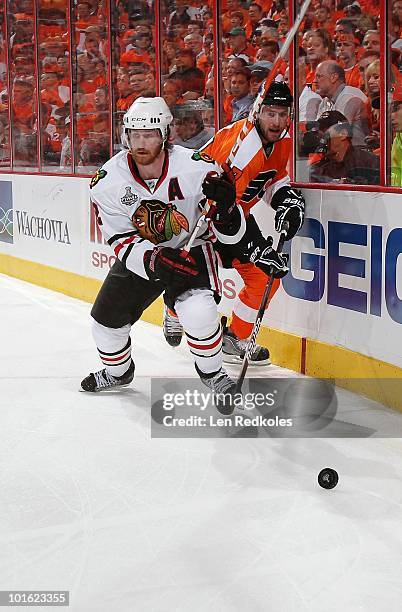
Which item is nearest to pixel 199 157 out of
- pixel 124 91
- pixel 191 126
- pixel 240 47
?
pixel 240 47

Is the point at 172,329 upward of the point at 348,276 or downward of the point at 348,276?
downward

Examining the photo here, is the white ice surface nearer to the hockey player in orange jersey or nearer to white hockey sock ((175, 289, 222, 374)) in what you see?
white hockey sock ((175, 289, 222, 374))

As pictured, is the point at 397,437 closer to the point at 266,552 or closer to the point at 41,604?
the point at 266,552

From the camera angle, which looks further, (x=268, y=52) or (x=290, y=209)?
(x=268, y=52)

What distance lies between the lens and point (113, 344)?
3816 mm

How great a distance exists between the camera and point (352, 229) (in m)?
3.81

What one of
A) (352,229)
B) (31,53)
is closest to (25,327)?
(352,229)

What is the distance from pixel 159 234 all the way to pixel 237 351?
0.89 m

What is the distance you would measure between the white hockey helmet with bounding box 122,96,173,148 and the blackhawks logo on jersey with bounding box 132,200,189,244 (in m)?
0.25

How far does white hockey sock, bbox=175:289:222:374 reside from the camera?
3480 mm

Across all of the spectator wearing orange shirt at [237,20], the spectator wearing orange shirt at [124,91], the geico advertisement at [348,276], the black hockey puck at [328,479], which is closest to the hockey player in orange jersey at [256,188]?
the geico advertisement at [348,276]

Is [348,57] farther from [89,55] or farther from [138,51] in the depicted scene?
[89,55]

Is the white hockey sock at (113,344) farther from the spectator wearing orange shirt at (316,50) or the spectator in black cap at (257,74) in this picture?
the spectator in black cap at (257,74)

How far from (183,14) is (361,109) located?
1767 millimetres
